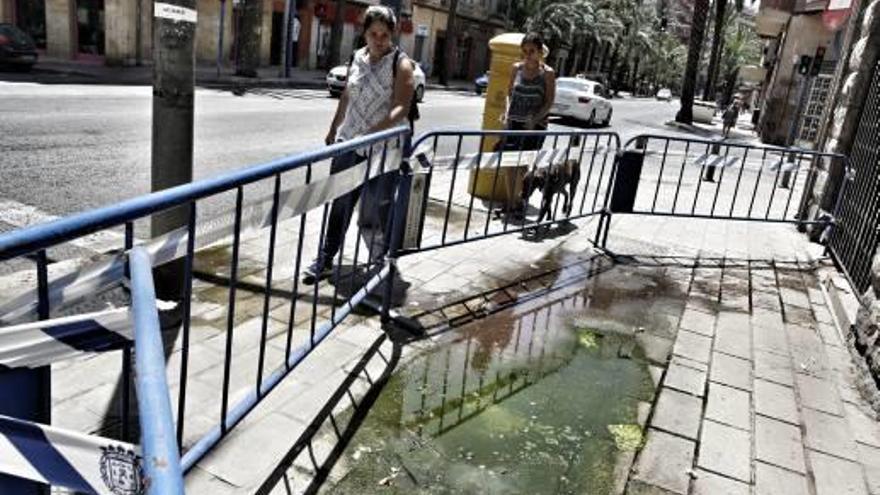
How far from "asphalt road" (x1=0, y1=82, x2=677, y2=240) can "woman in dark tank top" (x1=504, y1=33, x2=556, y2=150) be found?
3.68 metres

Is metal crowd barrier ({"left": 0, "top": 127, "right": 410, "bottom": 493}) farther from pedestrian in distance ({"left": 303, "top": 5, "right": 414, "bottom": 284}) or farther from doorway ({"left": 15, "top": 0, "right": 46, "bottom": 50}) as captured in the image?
doorway ({"left": 15, "top": 0, "right": 46, "bottom": 50})

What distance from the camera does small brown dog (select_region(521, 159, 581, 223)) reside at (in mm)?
7133

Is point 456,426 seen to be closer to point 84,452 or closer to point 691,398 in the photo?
point 691,398

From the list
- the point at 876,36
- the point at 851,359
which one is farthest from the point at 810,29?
the point at 851,359

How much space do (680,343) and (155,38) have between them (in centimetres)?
384

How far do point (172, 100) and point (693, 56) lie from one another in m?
32.1


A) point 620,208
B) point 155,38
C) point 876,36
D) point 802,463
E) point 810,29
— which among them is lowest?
point 802,463

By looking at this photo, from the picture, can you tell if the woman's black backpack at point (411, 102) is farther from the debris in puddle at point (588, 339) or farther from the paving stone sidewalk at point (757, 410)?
the paving stone sidewalk at point (757, 410)

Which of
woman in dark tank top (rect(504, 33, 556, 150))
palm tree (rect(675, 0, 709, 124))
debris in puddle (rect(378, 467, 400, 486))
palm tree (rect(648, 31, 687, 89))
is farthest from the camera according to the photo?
palm tree (rect(648, 31, 687, 89))

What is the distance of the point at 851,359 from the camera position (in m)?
5.14

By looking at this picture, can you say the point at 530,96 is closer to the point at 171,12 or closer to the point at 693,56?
the point at 171,12

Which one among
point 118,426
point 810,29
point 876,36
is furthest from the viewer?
point 810,29

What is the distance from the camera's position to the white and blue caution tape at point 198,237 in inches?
68.3

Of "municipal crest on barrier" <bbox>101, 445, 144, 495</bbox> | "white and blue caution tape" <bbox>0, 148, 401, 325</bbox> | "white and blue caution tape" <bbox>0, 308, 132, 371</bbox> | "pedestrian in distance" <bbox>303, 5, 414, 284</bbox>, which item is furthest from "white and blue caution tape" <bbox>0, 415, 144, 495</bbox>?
"pedestrian in distance" <bbox>303, 5, 414, 284</bbox>
